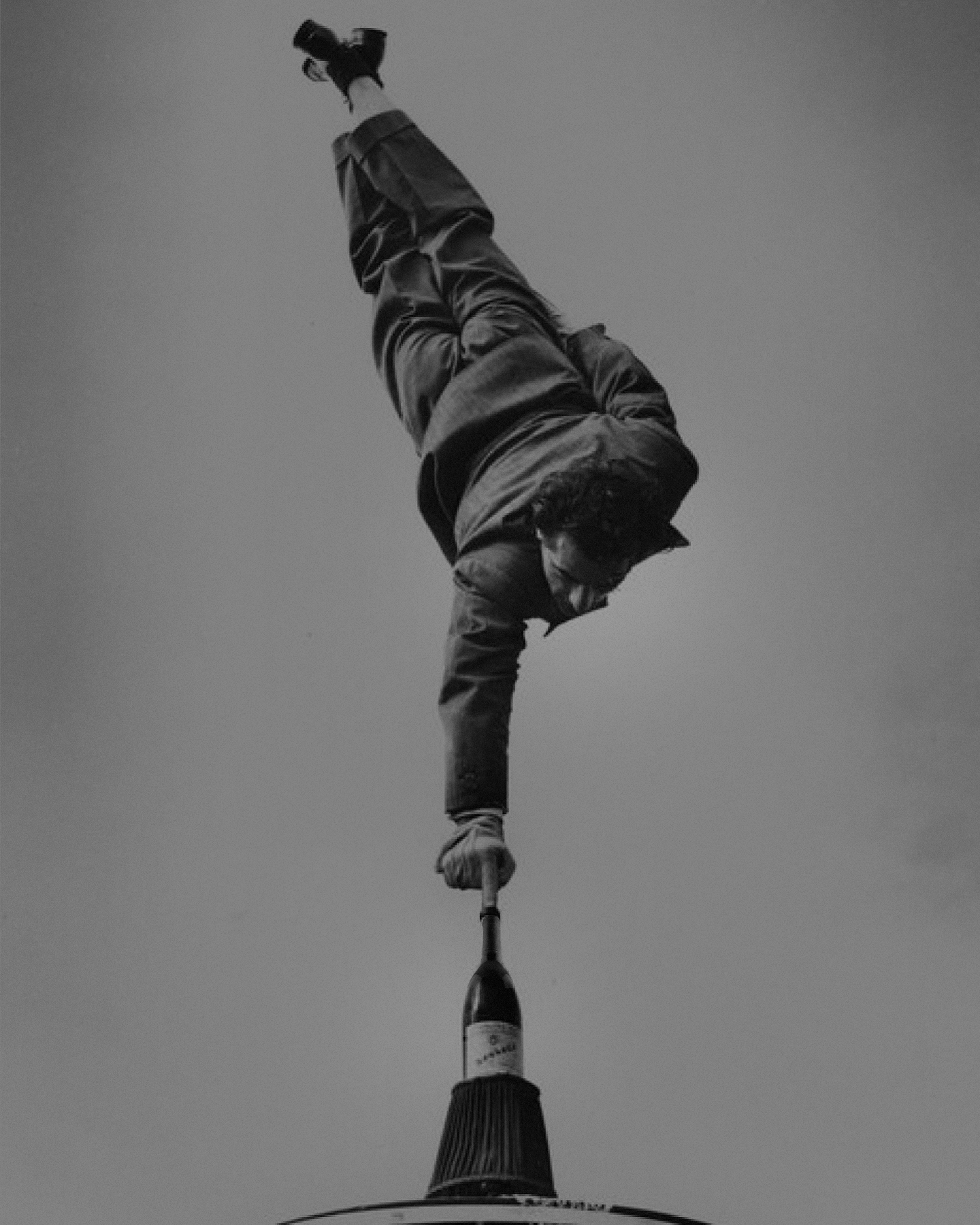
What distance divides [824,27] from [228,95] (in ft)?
4.49

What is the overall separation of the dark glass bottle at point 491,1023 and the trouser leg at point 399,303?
111 cm

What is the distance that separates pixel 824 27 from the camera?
13.6ft

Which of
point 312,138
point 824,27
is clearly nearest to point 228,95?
point 312,138

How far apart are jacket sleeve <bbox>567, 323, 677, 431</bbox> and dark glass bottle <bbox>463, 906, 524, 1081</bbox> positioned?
1094 millimetres

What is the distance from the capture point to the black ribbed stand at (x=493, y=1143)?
9.98 ft

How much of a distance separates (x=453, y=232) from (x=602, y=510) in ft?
2.57

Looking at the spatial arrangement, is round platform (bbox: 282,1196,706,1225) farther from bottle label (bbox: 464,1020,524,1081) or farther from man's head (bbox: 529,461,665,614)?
man's head (bbox: 529,461,665,614)

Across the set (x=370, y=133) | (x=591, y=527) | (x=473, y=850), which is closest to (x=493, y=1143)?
(x=473, y=850)

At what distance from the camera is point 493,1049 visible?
10.6 ft

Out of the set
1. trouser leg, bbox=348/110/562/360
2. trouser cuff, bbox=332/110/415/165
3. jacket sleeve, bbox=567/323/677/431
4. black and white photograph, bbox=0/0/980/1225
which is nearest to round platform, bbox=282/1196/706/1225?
black and white photograph, bbox=0/0/980/1225

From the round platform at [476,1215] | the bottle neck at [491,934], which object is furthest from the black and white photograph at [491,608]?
the round platform at [476,1215]

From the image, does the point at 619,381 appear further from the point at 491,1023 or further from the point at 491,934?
the point at 491,1023

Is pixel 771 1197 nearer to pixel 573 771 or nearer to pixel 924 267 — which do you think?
pixel 573 771

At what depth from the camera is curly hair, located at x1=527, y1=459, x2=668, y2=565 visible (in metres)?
3.54
